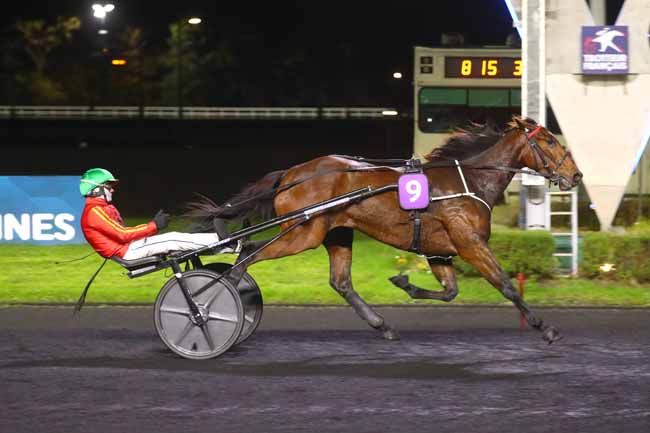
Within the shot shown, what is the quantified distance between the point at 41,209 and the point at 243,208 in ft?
21.1

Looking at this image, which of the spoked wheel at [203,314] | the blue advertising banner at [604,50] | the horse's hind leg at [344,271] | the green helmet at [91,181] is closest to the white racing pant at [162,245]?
the spoked wheel at [203,314]

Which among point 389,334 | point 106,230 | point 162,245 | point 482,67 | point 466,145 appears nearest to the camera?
point 106,230

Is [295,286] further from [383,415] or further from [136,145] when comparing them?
[136,145]

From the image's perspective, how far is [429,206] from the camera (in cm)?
860

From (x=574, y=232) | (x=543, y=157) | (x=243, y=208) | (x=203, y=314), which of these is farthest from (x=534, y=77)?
(x=203, y=314)

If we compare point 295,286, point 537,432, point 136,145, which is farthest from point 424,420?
point 136,145

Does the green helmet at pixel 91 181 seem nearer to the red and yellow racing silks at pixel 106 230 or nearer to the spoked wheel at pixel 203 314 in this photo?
the red and yellow racing silks at pixel 106 230

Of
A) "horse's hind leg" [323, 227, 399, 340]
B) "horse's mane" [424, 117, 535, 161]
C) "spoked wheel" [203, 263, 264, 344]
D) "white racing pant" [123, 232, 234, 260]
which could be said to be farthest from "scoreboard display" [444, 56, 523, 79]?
"white racing pant" [123, 232, 234, 260]

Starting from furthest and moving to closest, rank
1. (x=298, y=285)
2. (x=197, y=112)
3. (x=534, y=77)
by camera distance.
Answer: (x=197, y=112) → (x=534, y=77) → (x=298, y=285)

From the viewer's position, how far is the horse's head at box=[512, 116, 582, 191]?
29.6 feet

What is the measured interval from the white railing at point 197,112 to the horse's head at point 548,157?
2058 inches

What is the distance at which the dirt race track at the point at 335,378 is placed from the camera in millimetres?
6352

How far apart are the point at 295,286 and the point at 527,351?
4441mm

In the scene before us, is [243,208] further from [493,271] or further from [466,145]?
[493,271]
